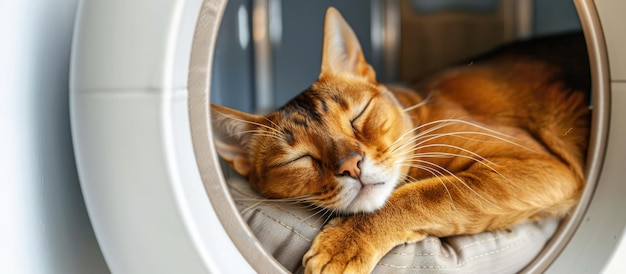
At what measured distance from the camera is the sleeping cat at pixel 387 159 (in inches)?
41.2

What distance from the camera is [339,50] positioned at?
1.19 metres

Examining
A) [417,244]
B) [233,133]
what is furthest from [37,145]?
[417,244]

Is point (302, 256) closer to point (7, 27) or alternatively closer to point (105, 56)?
point (105, 56)

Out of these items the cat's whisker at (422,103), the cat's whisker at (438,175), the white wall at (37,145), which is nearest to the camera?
the white wall at (37,145)

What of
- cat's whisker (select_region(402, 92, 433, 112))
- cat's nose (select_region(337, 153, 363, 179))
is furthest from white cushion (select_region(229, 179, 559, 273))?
cat's whisker (select_region(402, 92, 433, 112))

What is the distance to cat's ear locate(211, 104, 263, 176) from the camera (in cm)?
106

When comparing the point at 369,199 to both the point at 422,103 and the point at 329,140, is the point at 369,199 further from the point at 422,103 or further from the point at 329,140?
the point at 422,103

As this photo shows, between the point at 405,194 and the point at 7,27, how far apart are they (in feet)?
2.65

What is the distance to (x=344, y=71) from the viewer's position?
1209 mm

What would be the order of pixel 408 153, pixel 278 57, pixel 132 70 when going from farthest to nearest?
pixel 278 57
pixel 408 153
pixel 132 70

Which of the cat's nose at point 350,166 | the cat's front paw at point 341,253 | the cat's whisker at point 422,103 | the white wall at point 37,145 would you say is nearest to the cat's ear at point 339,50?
the cat's whisker at point 422,103

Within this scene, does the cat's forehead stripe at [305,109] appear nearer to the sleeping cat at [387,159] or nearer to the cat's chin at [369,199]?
the sleeping cat at [387,159]

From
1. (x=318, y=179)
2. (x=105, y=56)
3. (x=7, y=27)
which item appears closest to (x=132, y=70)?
(x=105, y=56)

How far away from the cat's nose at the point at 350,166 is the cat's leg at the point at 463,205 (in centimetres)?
10
